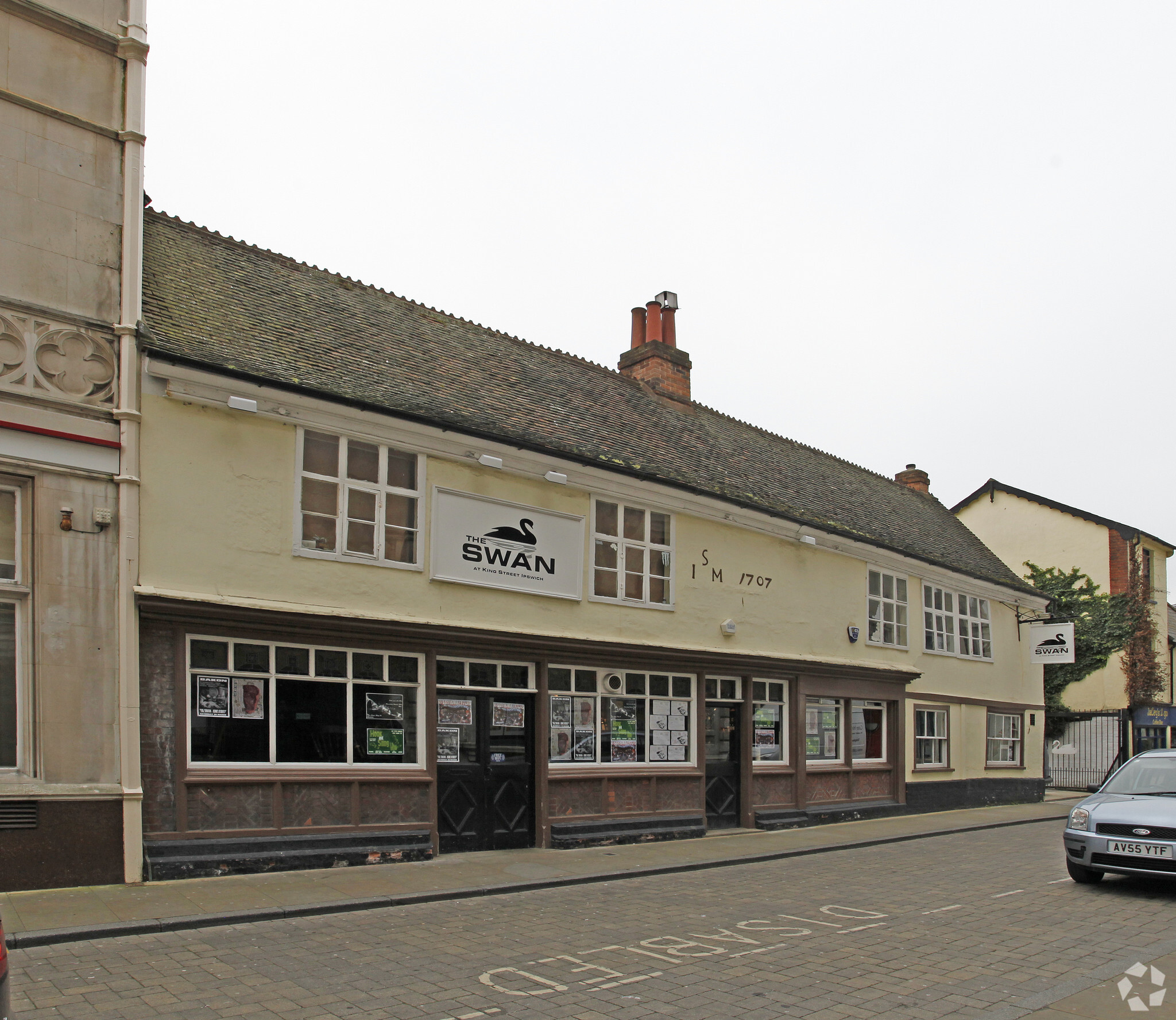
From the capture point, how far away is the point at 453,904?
967 cm

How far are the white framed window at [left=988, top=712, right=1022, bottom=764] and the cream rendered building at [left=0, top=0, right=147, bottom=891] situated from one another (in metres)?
19.5

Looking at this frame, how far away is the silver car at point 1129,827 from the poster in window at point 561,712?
247 inches

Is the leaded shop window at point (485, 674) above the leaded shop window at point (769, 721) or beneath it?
above

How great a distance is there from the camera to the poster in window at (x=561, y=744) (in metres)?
13.8

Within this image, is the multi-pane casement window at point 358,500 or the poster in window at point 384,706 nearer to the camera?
the multi-pane casement window at point 358,500

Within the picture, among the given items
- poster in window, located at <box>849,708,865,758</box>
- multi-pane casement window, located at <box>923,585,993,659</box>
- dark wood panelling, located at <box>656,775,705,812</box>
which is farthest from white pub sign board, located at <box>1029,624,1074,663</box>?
dark wood panelling, located at <box>656,775,705,812</box>

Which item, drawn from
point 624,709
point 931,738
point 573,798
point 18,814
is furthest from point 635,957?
point 931,738

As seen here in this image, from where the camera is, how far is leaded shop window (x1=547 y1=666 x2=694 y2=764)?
1392cm

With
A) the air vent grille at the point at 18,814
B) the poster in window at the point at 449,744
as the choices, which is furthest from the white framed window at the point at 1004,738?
the air vent grille at the point at 18,814

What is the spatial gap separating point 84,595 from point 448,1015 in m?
5.85

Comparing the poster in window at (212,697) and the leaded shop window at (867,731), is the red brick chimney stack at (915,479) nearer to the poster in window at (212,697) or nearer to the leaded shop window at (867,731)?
the leaded shop window at (867,731)

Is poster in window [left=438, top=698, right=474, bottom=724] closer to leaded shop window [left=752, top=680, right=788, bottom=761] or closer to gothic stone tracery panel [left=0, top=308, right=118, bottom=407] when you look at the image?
gothic stone tracery panel [left=0, top=308, right=118, bottom=407]

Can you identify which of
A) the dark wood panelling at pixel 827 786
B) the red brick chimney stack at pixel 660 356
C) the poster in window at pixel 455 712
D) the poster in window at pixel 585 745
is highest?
the red brick chimney stack at pixel 660 356

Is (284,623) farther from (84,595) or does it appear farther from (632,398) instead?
(632,398)
